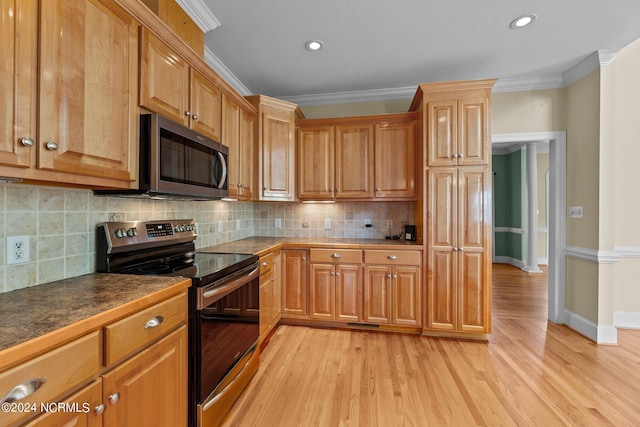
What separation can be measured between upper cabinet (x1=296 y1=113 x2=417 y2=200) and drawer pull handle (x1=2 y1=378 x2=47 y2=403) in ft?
8.99

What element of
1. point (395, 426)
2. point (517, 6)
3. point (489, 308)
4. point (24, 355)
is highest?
point (517, 6)

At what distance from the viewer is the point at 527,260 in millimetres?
5805

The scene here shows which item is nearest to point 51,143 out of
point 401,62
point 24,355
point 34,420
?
point 24,355

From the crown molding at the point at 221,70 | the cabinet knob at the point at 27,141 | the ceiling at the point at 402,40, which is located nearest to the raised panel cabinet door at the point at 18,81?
the cabinet knob at the point at 27,141

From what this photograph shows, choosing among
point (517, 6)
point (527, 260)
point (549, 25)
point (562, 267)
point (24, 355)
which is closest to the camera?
point (24, 355)

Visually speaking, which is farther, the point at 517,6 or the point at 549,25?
the point at 549,25

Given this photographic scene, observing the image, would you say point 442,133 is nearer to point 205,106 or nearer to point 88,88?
point 205,106

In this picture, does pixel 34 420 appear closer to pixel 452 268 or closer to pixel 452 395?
pixel 452 395

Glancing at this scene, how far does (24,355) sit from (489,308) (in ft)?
10.4

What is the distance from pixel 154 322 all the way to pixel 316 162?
2.50m

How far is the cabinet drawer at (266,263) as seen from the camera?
2493 mm

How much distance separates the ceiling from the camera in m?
2.08

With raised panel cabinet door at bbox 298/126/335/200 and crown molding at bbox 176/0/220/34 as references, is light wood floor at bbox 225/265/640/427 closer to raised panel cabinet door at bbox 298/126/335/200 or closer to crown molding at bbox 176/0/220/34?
raised panel cabinet door at bbox 298/126/335/200

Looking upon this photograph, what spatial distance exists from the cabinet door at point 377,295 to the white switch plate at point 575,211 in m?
2.12
